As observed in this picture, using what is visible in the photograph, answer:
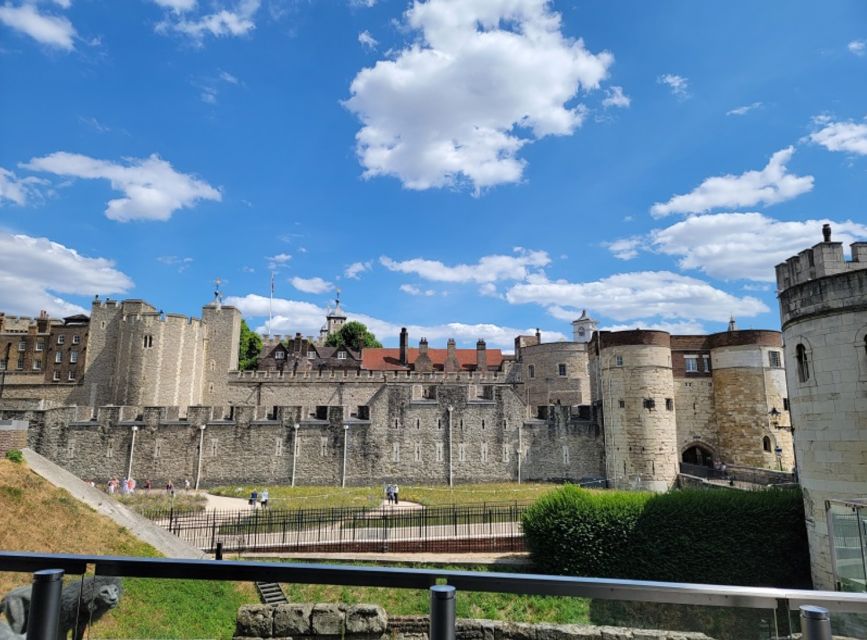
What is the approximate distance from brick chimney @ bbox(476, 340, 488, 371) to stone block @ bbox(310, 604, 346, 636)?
167 feet

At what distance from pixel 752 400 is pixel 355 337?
48433 mm

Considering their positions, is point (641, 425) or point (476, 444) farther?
point (476, 444)

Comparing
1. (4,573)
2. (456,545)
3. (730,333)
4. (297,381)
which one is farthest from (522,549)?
(297,381)

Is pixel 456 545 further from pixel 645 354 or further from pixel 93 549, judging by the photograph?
pixel 645 354

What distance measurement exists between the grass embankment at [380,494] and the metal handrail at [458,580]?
86.6 ft

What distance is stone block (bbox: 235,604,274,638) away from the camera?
12.8ft

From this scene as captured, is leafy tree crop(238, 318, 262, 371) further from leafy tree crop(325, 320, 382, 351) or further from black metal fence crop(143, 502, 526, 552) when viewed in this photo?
black metal fence crop(143, 502, 526, 552)

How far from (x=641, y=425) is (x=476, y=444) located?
1108 centimetres

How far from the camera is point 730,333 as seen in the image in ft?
119

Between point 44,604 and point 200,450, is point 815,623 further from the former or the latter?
point 200,450

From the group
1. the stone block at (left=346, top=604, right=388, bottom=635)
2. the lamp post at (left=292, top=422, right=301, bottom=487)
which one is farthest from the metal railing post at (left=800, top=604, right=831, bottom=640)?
the lamp post at (left=292, top=422, right=301, bottom=487)

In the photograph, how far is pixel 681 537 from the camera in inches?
712

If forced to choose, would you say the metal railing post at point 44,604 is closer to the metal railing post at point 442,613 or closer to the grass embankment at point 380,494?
the metal railing post at point 442,613

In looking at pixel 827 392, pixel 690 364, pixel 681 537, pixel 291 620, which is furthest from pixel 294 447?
pixel 291 620
